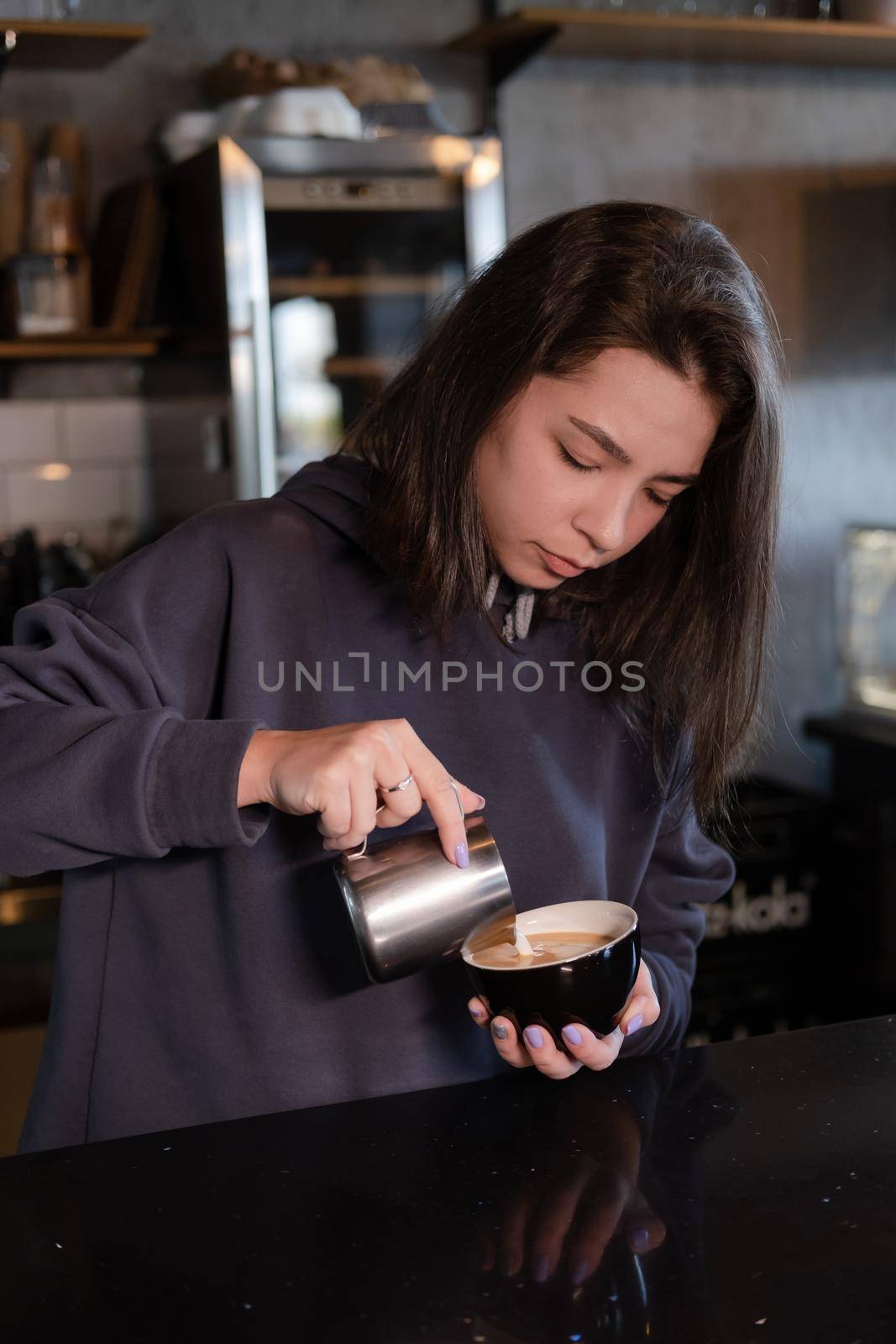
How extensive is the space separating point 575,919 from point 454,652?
276 millimetres

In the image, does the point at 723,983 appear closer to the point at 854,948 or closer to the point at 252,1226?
the point at 854,948

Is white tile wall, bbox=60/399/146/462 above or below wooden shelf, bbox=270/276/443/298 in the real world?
below

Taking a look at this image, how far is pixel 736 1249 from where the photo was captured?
0.68 meters

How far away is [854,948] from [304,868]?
201 centimetres

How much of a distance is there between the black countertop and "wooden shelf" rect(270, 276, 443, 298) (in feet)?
6.09

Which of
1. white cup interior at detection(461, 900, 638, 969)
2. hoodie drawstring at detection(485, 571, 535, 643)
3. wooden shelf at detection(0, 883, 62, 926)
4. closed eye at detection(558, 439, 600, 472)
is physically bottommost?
wooden shelf at detection(0, 883, 62, 926)

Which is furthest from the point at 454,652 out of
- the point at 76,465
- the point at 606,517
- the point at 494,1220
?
the point at 76,465

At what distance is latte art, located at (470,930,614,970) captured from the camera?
2.93ft

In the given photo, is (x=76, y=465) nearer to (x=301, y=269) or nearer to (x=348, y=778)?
(x=301, y=269)

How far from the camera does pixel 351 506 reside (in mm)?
1162

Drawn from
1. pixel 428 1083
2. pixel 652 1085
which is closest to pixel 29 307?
pixel 428 1083

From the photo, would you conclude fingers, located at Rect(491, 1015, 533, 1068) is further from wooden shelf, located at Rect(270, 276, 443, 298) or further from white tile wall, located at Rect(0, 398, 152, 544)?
white tile wall, located at Rect(0, 398, 152, 544)

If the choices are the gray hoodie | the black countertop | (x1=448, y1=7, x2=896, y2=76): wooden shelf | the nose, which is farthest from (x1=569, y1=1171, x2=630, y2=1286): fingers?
(x1=448, y1=7, x2=896, y2=76): wooden shelf

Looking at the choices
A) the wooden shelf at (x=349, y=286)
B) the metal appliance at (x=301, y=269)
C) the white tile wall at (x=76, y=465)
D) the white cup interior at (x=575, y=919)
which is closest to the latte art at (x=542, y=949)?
the white cup interior at (x=575, y=919)
